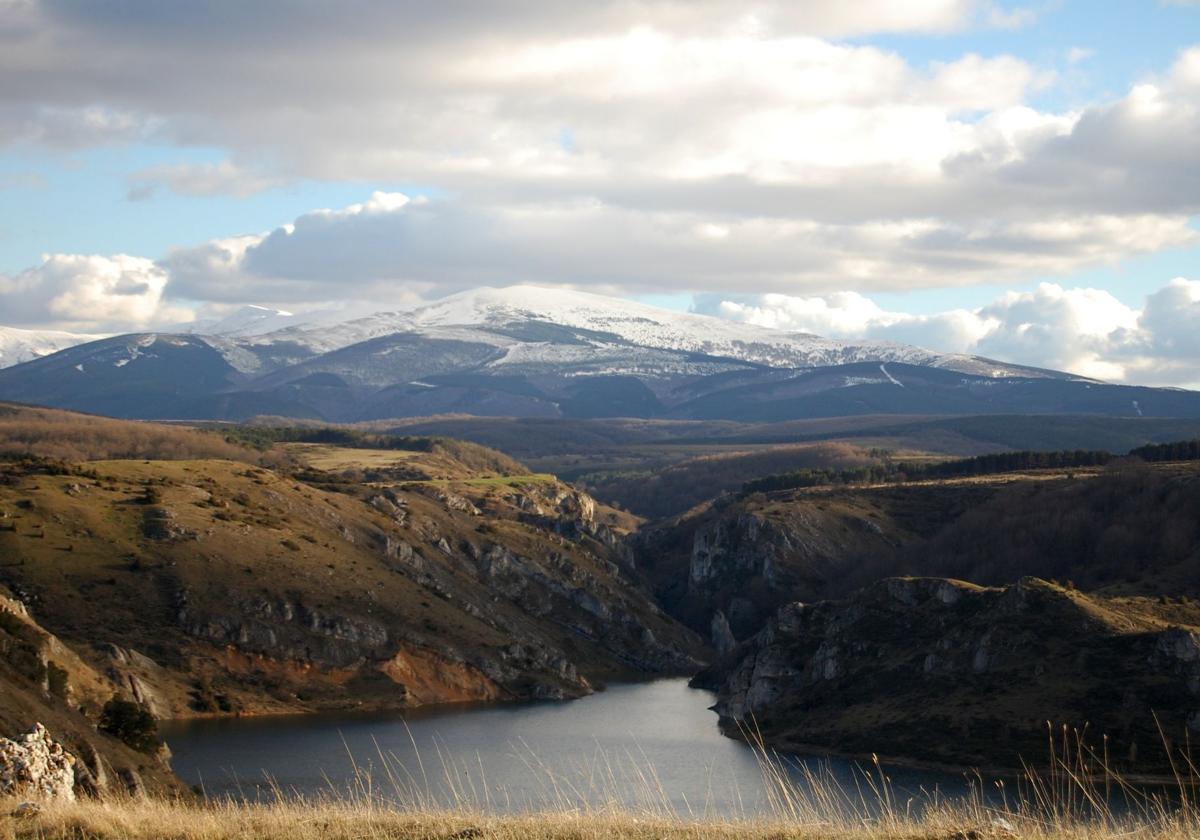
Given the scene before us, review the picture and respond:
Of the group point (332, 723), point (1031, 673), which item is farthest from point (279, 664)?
point (1031, 673)

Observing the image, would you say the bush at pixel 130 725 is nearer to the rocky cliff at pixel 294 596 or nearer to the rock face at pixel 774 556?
the rocky cliff at pixel 294 596

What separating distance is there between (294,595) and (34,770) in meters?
96.6

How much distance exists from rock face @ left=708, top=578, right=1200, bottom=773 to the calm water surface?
4.84 m

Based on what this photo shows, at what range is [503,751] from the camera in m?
88.3

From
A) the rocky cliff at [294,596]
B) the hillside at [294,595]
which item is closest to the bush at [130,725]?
the rocky cliff at [294,596]

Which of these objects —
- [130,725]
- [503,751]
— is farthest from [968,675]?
[130,725]

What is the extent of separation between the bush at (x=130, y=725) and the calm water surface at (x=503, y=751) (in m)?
3.43

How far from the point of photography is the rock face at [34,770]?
2583 centimetres

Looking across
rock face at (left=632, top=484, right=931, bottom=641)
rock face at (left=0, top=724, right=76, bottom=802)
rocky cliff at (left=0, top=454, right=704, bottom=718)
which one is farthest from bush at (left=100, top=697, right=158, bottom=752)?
rock face at (left=632, top=484, right=931, bottom=641)

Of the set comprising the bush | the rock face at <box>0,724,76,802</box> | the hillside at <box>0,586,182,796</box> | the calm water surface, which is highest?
the rock face at <box>0,724,76,802</box>

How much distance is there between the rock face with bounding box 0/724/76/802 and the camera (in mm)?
25828

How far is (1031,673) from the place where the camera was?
90688mm

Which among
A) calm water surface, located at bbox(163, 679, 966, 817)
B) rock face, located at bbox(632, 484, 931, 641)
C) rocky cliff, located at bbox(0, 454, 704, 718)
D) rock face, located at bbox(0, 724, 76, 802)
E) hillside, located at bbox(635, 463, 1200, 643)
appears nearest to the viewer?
rock face, located at bbox(0, 724, 76, 802)

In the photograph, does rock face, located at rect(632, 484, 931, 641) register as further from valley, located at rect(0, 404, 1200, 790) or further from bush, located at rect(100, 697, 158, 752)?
bush, located at rect(100, 697, 158, 752)
